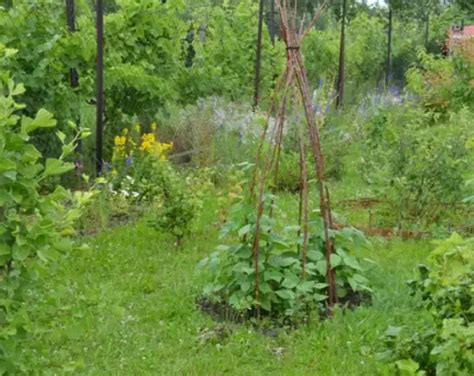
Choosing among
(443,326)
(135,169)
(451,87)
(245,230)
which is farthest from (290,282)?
(451,87)

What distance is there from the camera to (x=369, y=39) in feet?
74.1

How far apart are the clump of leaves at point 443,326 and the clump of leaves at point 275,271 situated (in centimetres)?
125

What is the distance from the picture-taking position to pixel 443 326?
11.4ft

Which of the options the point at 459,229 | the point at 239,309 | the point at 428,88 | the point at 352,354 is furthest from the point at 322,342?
the point at 428,88

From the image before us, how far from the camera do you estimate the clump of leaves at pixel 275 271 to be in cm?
508

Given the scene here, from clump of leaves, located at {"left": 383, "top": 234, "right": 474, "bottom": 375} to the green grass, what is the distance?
17 centimetres

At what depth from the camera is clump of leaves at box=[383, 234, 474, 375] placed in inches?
133

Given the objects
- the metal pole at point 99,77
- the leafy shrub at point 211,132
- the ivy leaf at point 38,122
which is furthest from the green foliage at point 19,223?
the leafy shrub at point 211,132

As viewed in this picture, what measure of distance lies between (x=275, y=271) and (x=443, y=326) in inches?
72.7

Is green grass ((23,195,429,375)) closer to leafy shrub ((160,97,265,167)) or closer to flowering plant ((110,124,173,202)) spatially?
flowering plant ((110,124,173,202))

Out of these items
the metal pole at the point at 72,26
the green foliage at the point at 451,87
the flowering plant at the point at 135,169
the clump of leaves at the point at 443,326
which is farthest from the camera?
the green foliage at the point at 451,87

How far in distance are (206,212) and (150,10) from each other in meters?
2.97

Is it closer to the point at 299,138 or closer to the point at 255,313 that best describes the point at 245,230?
the point at 255,313

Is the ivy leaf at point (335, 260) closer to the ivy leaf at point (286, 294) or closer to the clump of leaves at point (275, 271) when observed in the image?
the clump of leaves at point (275, 271)
